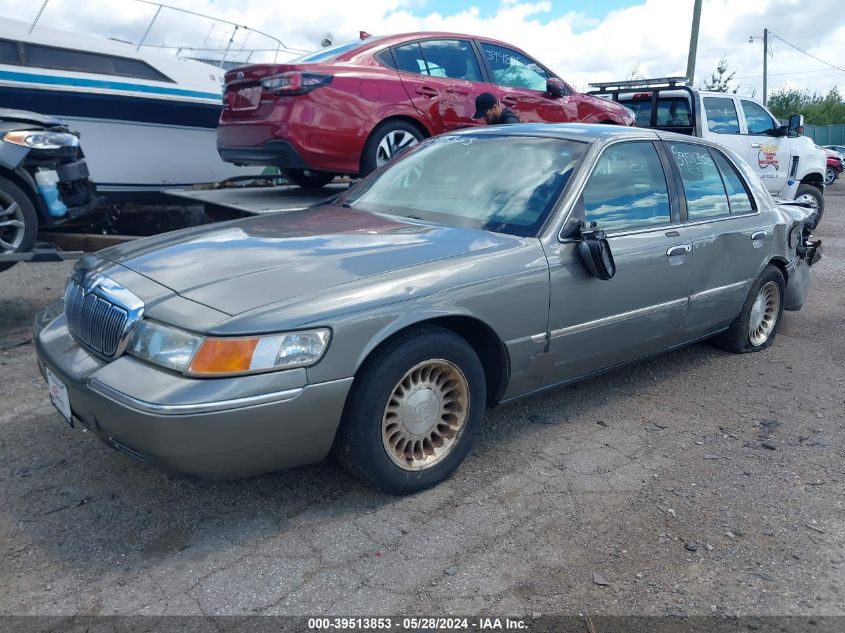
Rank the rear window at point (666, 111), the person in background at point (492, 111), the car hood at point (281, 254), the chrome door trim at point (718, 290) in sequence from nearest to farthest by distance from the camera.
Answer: the car hood at point (281, 254) < the chrome door trim at point (718, 290) < the person in background at point (492, 111) < the rear window at point (666, 111)

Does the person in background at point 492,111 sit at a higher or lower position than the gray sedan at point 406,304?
higher

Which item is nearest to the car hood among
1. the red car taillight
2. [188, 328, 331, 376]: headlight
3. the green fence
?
[188, 328, 331, 376]: headlight

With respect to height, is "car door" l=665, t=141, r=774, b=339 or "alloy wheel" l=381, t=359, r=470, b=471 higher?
"car door" l=665, t=141, r=774, b=339

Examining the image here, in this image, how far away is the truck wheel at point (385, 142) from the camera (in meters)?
6.80

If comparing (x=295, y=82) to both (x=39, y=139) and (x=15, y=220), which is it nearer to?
(x=39, y=139)

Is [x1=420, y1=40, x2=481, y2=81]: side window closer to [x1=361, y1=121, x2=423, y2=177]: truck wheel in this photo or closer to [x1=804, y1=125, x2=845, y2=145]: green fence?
[x1=361, y1=121, x2=423, y2=177]: truck wheel

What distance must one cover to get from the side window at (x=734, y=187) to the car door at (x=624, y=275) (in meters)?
0.72

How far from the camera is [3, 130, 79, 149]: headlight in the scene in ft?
17.8

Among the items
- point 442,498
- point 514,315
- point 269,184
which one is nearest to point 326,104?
point 269,184

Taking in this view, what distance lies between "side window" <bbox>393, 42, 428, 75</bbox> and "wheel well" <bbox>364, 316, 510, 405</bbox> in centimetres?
435

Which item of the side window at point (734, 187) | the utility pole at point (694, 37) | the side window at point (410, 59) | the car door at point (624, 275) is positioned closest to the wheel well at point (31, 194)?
the side window at point (410, 59)

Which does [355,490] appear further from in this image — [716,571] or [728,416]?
[728,416]

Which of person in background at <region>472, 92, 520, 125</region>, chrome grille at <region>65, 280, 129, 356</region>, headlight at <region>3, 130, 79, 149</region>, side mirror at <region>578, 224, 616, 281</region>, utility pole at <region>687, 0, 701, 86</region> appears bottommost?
chrome grille at <region>65, 280, 129, 356</region>

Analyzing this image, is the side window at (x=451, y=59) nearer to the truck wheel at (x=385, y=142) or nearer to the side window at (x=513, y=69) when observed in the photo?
the side window at (x=513, y=69)
